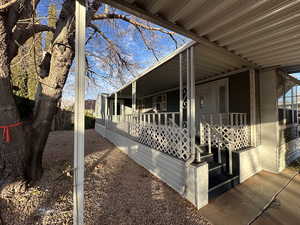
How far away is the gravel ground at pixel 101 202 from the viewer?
2.03m

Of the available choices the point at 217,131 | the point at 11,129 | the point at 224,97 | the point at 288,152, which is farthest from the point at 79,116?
the point at 288,152

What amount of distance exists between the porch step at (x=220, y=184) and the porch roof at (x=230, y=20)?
9.31 ft

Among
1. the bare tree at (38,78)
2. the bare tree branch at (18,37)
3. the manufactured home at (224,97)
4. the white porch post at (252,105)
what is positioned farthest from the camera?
the white porch post at (252,105)

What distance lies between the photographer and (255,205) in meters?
2.50

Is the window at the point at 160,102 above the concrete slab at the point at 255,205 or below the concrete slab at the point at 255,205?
above

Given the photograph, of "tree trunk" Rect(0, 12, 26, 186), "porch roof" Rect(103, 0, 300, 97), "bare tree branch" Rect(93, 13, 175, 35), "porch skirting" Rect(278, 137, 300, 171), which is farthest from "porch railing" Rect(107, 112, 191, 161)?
"bare tree branch" Rect(93, 13, 175, 35)

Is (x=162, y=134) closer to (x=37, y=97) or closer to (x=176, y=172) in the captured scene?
(x=176, y=172)

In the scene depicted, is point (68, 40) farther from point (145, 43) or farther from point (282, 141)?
point (282, 141)

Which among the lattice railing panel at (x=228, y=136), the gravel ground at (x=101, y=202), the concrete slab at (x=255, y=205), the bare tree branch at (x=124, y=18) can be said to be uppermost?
the bare tree branch at (x=124, y=18)

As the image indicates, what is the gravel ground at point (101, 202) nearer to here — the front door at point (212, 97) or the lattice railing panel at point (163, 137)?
the lattice railing panel at point (163, 137)

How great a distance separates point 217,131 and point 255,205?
1.83m

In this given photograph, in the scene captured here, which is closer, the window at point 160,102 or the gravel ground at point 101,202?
the gravel ground at point 101,202

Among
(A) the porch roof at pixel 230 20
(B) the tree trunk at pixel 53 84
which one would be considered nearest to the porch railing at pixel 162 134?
(A) the porch roof at pixel 230 20

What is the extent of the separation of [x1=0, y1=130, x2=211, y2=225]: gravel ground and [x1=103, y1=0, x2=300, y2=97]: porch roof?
3.01 metres
